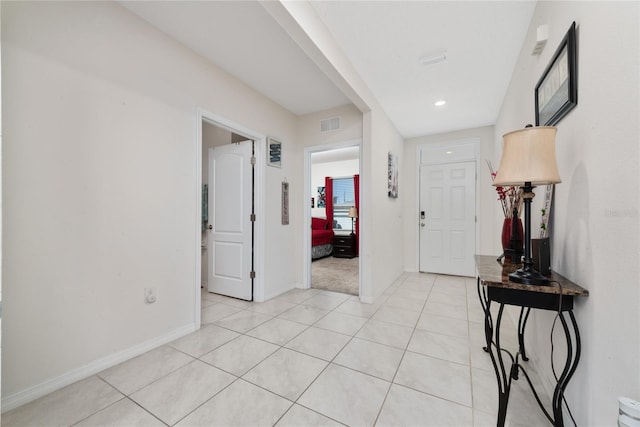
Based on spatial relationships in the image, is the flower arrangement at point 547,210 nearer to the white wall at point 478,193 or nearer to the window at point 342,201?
the white wall at point 478,193

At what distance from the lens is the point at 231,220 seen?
321 cm

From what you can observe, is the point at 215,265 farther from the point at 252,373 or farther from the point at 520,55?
the point at 520,55

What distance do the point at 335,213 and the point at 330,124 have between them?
411 cm

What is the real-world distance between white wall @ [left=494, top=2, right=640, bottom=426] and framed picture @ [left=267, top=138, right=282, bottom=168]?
2.67m

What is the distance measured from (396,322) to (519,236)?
1351 mm

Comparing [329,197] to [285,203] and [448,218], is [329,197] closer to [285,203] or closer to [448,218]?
[448,218]

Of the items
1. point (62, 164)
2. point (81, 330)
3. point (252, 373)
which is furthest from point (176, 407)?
point (62, 164)

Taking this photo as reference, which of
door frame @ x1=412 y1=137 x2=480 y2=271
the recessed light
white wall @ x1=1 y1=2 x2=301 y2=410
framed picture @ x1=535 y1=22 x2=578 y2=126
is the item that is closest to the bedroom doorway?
door frame @ x1=412 y1=137 x2=480 y2=271

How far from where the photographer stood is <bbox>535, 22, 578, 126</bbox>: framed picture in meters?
1.18

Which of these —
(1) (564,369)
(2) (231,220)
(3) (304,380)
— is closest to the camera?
(1) (564,369)

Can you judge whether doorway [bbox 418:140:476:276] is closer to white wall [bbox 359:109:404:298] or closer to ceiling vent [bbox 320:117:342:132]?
white wall [bbox 359:109:404:298]

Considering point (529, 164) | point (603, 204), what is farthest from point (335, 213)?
point (603, 204)

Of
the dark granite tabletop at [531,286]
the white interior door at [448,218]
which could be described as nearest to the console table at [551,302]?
the dark granite tabletop at [531,286]

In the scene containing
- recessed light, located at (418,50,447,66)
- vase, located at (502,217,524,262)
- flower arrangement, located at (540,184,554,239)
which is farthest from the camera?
recessed light, located at (418,50,447,66)
